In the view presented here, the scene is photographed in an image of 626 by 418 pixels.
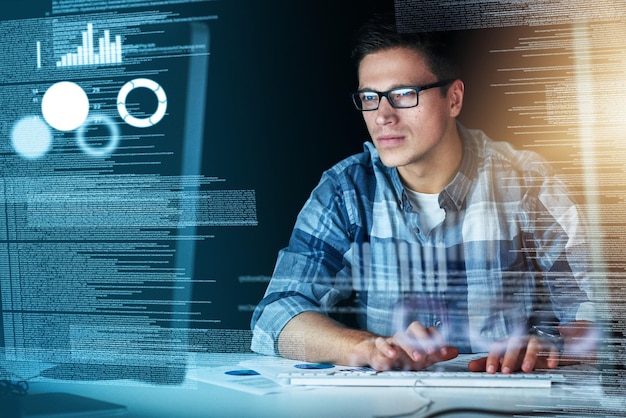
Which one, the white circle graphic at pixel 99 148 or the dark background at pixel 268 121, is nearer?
the dark background at pixel 268 121

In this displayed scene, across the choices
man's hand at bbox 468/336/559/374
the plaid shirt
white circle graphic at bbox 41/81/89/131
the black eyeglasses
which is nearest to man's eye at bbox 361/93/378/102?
the black eyeglasses

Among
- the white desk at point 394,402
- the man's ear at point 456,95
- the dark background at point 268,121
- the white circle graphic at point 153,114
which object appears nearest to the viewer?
the white desk at point 394,402

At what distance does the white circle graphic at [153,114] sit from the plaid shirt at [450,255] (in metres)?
0.46

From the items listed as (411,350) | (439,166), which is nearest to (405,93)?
(439,166)

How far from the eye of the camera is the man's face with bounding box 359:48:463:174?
1.73m

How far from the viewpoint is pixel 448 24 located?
5.69ft

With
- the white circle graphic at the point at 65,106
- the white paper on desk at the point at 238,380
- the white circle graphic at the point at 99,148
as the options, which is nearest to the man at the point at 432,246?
the white paper on desk at the point at 238,380

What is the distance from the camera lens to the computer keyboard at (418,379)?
165 centimetres

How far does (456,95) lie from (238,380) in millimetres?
825

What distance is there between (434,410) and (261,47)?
0.95 meters

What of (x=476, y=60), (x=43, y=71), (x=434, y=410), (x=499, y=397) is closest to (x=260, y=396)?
(x=434, y=410)

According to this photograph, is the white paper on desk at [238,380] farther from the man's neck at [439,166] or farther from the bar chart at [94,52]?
the bar chart at [94,52]

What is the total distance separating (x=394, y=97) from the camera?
174 cm

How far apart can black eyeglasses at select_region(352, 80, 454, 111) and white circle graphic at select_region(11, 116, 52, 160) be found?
2.80 feet
